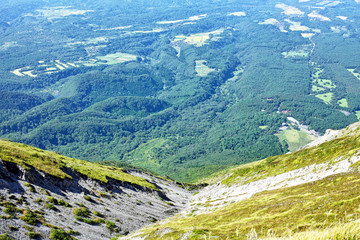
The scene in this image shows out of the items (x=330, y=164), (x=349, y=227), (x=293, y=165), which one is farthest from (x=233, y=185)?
(x=349, y=227)

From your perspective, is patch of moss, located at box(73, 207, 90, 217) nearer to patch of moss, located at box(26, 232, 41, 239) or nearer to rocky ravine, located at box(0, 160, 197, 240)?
rocky ravine, located at box(0, 160, 197, 240)

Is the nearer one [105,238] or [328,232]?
[328,232]

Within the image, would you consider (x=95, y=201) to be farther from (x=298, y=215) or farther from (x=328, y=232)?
(x=328, y=232)

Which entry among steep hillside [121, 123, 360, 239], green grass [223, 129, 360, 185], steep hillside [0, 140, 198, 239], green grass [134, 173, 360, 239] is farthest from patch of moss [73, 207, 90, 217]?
green grass [223, 129, 360, 185]

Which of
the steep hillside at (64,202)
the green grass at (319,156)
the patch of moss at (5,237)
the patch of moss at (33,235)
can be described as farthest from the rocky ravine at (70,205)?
the green grass at (319,156)

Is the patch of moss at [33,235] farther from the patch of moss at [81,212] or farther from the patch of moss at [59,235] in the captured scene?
the patch of moss at [81,212]

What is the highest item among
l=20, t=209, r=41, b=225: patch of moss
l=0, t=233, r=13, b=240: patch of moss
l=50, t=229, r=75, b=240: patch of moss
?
A: l=0, t=233, r=13, b=240: patch of moss

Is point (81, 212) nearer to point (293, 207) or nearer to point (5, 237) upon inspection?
point (5, 237)
